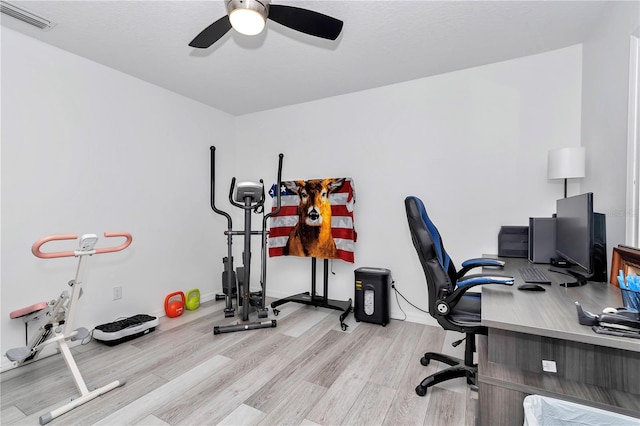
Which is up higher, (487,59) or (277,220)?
(487,59)

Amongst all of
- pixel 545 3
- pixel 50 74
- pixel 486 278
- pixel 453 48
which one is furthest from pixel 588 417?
pixel 50 74

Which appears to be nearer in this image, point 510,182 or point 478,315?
point 478,315

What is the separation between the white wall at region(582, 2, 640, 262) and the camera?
5.60ft

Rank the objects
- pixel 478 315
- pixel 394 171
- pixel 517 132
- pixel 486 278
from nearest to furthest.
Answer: pixel 486 278, pixel 478 315, pixel 517 132, pixel 394 171

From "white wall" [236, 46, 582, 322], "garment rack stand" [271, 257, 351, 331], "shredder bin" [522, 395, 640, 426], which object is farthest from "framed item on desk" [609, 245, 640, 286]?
"garment rack stand" [271, 257, 351, 331]

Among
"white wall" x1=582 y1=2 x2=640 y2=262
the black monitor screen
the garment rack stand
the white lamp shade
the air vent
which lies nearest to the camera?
the black monitor screen

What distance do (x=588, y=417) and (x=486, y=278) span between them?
0.68 m

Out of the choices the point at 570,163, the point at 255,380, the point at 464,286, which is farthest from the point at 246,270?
the point at 570,163

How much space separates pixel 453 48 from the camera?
2.44 metres

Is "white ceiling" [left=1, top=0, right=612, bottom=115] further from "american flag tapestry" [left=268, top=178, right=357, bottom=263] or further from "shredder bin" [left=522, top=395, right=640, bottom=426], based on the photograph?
"shredder bin" [left=522, top=395, right=640, bottom=426]

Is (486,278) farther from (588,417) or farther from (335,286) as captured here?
(335,286)

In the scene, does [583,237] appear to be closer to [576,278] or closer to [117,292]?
[576,278]

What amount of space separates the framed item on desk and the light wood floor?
1.07 metres

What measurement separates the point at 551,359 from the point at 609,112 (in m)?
1.75
